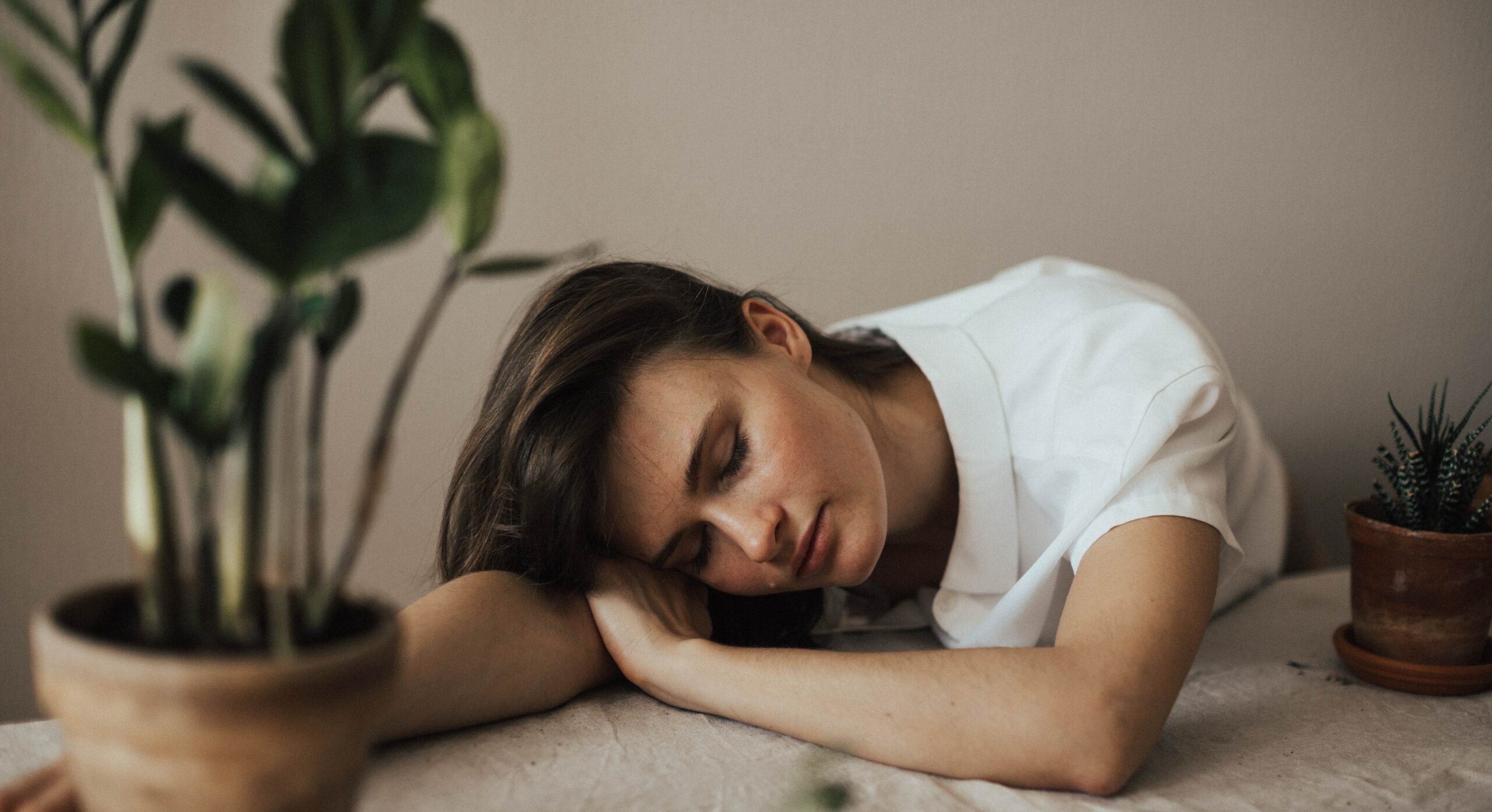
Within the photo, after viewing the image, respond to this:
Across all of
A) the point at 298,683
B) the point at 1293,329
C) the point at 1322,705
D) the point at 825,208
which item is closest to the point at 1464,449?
the point at 1322,705

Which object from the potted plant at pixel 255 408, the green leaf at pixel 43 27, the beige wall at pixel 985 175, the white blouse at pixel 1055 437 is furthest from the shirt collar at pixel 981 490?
the green leaf at pixel 43 27

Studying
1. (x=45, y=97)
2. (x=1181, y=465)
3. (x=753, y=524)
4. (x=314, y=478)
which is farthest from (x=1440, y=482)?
(x=45, y=97)

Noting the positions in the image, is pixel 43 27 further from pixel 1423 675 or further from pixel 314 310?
pixel 1423 675

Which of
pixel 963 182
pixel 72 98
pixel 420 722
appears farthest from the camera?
pixel 963 182

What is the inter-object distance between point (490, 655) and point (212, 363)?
0.48 m

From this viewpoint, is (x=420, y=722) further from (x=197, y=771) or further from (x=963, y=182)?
(x=963, y=182)

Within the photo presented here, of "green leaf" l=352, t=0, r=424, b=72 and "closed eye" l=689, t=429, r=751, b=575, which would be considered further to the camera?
"closed eye" l=689, t=429, r=751, b=575

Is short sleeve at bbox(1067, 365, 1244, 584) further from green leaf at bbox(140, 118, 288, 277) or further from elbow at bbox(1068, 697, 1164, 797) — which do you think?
green leaf at bbox(140, 118, 288, 277)

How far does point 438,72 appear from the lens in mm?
405

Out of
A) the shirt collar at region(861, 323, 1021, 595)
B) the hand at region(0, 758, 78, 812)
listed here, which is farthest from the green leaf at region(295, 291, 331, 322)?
the shirt collar at region(861, 323, 1021, 595)

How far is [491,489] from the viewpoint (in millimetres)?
945

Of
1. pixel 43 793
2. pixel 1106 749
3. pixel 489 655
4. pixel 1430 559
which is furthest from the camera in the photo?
pixel 1430 559

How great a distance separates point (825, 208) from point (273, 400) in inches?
48.6

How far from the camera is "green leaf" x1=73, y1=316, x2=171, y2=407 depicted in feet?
1.11
